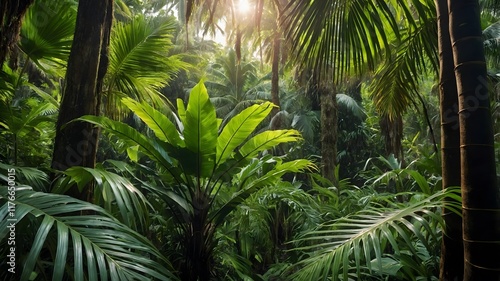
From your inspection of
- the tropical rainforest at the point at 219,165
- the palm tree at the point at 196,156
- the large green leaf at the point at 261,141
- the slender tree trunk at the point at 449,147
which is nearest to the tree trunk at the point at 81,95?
the tropical rainforest at the point at 219,165

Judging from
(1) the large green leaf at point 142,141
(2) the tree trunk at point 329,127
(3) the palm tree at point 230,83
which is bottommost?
(1) the large green leaf at point 142,141

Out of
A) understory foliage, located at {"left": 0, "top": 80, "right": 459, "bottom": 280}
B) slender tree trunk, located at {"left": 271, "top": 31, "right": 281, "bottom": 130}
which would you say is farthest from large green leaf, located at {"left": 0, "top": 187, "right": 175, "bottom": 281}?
slender tree trunk, located at {"left": 271, "top": 31, "right": 281, "bottom": 130}

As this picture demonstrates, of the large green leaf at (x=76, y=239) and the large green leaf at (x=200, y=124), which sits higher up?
the large green leaf at (x=200, y=124)

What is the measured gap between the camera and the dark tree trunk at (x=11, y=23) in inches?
95.7

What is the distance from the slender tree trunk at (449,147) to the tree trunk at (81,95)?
2.24 metres

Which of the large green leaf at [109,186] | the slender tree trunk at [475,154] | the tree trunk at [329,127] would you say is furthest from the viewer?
the tree trunk at [329,127]

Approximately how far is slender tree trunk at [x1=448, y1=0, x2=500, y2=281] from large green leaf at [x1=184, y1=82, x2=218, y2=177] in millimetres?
1746

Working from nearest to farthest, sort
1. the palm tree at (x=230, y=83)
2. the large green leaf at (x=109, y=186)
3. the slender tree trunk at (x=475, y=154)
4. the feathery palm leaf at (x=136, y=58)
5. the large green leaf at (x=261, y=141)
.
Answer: the slender tree trunk at (x=475, y=154), the large green leaf at (x=109, y=186), the large green leaf at (x=261, y=141), the feathery palm leaf at (x=136, y=58), the palm tree at (x=230, y=83)

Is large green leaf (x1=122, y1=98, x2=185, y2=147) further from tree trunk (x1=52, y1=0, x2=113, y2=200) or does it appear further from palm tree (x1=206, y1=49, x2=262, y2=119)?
palm tree (x1=206, y1=49, x2=262, y2=119)

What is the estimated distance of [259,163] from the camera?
11.5 ft

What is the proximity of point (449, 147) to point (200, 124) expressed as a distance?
5.65ft

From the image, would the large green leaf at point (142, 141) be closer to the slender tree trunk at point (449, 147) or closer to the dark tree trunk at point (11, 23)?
the dark tree trunk at point (11, 23)

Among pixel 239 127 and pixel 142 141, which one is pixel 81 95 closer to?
pixel 142 141

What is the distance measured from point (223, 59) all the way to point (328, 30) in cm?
1478
